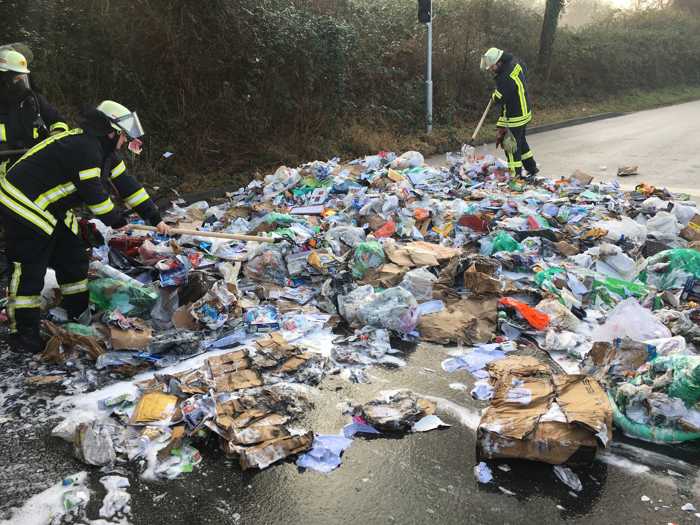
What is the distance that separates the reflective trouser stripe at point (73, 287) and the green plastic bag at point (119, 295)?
9 cm

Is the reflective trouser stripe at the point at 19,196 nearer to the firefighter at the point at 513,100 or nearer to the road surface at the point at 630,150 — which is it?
the firefighter at the point at 513,100

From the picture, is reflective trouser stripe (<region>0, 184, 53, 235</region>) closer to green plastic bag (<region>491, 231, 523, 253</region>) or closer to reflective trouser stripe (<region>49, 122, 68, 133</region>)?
reflective trouser stripe (<region>49, 122, 68, 133</region>)

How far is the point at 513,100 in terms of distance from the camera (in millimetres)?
7500

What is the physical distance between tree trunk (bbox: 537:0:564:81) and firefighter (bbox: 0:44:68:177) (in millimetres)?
15456

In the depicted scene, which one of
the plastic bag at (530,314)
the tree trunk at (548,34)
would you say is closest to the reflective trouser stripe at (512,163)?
the plastic bag at (530,314)

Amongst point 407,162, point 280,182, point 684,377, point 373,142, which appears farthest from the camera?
point 373,142

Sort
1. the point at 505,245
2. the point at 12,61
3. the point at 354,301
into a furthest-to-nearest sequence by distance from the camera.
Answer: the point at 505,245
the point at 12,61
the point at 354,301

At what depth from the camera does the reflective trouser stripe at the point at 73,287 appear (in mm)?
3984

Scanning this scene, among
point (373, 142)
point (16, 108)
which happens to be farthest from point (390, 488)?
point (373, 142)

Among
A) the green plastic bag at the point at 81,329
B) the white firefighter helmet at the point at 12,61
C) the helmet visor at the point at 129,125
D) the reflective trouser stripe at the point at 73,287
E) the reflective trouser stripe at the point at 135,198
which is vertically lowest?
the green plastic bag at the point at 81,329

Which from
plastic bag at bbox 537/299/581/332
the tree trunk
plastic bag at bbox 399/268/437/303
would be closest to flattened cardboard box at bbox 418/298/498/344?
plastic bag at bbox 399/268/437/303

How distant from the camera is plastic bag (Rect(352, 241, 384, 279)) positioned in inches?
187

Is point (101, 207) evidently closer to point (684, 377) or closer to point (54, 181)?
point (54, 181)

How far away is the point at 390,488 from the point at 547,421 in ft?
2.72
